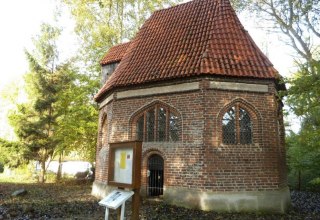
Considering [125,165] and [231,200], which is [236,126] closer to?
[231,200]

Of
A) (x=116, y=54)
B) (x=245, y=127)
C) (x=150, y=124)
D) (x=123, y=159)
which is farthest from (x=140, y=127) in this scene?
(x=116, y=54)

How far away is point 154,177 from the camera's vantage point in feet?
37.5

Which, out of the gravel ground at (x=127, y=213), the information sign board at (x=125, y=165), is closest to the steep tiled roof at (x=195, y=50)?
the gravel ground at (x=127, y=213)

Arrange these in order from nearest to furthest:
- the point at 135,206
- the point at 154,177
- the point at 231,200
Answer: the point at 135,206 → the point at 231,200 → the point at 154,177

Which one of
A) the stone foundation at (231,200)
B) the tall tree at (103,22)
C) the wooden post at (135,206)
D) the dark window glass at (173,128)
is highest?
the tall tree at (103,22)

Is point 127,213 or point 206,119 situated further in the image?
point 206,119

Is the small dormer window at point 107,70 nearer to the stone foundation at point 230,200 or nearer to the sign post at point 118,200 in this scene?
the stone foundation at point 230,200

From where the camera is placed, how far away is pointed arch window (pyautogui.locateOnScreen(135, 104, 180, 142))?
1112 cm

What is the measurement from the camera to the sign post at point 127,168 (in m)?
5.97

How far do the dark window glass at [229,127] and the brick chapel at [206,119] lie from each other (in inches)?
1.4

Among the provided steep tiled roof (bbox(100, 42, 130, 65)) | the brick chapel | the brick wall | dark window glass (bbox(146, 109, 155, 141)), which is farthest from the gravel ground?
steep tiled roof (bbox(100, 42, 130, 65))

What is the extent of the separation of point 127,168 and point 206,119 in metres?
4.75

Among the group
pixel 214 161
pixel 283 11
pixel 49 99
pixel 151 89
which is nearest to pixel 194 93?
pixel 151 89

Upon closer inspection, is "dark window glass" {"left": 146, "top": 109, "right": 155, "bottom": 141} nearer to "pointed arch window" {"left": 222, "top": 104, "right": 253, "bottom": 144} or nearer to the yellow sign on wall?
"pointed arch window" {"left": 222, "top": 104, "right": 253, "bottom": 144}
